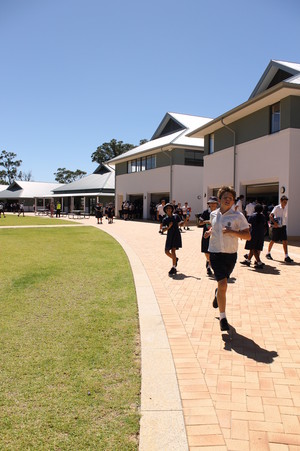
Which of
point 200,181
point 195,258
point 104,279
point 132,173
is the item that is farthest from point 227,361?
point 132,173

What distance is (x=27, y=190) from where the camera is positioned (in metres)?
58.1

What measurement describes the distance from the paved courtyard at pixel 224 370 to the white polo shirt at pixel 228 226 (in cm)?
104

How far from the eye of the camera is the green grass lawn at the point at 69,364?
7.32 ft

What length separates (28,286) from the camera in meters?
6.14

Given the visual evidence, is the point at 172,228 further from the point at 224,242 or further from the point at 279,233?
the point at 224,242

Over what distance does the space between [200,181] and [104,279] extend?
20.7m

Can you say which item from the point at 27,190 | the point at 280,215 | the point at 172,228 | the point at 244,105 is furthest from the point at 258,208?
the point at 27,190

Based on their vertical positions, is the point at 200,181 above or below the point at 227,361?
above

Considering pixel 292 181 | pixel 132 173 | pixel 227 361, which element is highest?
pixel 132 173

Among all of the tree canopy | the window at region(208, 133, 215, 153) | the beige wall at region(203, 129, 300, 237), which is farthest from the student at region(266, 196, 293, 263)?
the tree canopy

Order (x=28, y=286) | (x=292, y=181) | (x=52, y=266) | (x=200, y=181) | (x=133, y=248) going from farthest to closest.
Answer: (x=200, y=181) → (x=292, y=181) → (x=133, y=248) → (x=52, y=266) → (x=28, y=286)

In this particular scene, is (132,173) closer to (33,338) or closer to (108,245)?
(108,245)

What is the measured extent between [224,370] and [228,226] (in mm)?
1619

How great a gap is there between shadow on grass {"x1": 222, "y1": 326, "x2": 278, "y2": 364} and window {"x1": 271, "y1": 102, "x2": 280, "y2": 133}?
12.3 meters
